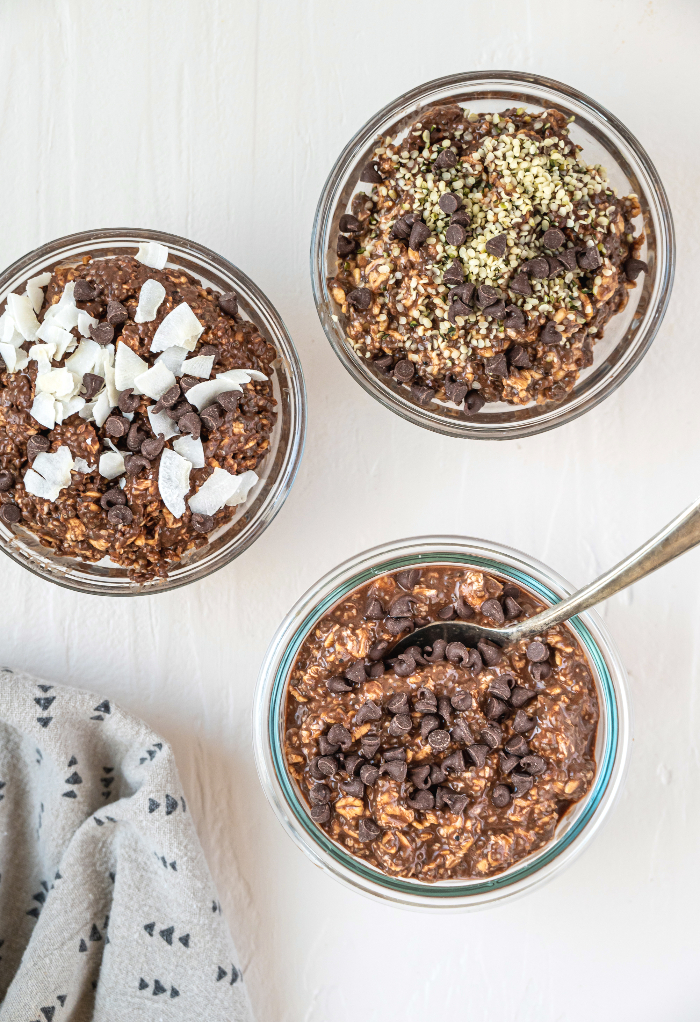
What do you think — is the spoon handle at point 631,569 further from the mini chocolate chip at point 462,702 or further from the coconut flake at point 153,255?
the coconut flake at point 153,255

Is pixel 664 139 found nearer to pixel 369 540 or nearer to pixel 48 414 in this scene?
pixel 369 540

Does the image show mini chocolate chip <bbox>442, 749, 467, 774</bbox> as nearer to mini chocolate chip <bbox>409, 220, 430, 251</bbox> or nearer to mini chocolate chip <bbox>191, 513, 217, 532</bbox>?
mini chocolate chip <bbox>191, 513, 217, 532</bbox>

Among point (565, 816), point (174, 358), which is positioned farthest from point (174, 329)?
point (565, 816)

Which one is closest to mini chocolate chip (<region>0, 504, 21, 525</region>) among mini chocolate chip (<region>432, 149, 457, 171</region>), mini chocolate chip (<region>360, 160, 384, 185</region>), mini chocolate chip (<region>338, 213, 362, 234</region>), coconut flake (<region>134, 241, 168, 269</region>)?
coconut flake (<region>134, 241, 168, 269</region>)

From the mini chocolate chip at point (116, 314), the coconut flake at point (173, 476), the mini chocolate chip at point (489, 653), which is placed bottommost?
the mini chocolate chip at point (489, 653)

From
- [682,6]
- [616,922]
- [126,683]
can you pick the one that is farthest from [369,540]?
[682,6]

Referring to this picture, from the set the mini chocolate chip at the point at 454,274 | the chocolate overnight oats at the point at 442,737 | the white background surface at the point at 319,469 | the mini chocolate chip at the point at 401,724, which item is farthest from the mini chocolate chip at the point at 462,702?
the mini chocolate chip at the point at 454,274
